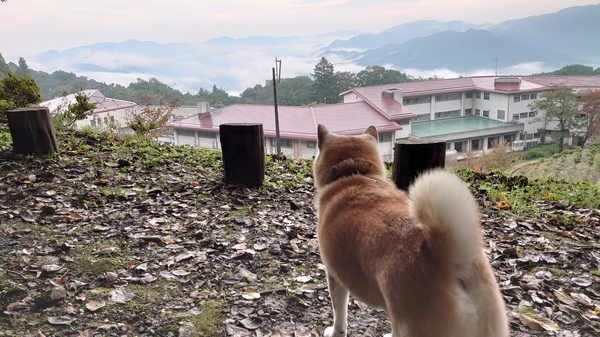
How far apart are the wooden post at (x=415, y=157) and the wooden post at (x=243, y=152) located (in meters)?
1.59

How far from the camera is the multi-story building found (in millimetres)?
10156

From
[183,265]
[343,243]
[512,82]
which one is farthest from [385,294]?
[512,82]

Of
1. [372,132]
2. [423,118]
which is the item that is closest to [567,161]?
[423,118]

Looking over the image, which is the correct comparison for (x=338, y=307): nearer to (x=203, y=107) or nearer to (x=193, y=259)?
(x=193, y=259)

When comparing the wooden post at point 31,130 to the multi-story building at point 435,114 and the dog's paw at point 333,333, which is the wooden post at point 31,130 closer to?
the dog's paw at point 333,333

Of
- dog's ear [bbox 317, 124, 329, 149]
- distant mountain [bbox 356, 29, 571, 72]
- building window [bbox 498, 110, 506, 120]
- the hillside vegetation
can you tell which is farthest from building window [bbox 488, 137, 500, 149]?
dog's ear [bbox 317, 124, 329, 149]

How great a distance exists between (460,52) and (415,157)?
72.4ft

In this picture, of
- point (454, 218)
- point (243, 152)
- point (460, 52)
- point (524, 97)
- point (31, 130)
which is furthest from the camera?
point (460, 52)

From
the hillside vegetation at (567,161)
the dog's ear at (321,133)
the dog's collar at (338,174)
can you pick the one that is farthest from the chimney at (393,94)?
the dog's collar at (338,174)

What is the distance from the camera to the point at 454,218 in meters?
1.25

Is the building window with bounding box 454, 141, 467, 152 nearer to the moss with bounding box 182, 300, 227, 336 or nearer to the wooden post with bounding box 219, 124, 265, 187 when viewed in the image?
the wooden post with bounding box 219, 124, 265, 187

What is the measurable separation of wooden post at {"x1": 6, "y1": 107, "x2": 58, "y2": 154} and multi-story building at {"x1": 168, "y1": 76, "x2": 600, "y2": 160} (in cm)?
448

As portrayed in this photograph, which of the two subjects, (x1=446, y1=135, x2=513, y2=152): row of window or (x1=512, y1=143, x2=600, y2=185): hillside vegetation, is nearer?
(x1=512, y1=143, x2=600, y2=185): hillside vegetation

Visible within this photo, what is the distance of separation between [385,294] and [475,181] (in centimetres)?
476
